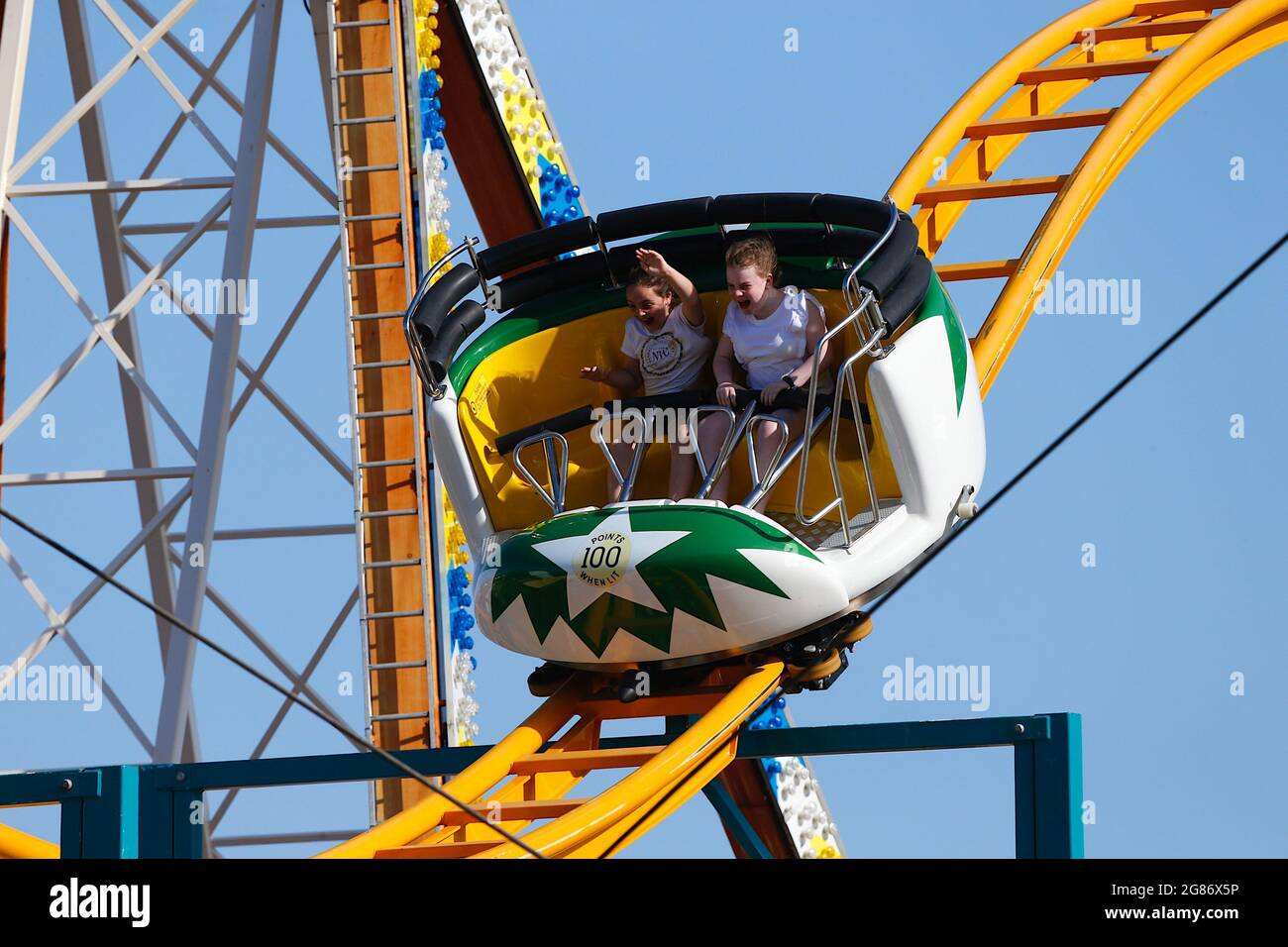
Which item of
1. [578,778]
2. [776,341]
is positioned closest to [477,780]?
[578,778]

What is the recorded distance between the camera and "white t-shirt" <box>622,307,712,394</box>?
16.5ft

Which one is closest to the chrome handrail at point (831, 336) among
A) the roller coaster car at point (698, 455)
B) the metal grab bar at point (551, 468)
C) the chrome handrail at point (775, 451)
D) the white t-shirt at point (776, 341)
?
the roller coaster car at point (698, 455)

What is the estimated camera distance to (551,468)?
15.8 feet

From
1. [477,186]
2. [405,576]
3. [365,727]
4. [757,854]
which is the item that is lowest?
[757,854]

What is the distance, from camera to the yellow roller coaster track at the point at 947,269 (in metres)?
3.95

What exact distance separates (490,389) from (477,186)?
280cm

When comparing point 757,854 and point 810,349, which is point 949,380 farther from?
point 757,854

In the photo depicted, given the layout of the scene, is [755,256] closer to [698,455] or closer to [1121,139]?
[698,455]

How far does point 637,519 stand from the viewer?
171 inches

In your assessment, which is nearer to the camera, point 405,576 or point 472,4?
point 405,576

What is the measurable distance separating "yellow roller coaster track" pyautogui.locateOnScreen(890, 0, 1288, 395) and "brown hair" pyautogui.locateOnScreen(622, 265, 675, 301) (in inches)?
49.1

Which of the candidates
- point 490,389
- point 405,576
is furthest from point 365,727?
point 490,389

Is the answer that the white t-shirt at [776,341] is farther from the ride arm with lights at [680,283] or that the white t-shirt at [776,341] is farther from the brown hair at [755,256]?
the ride arm with lights at [680,283]

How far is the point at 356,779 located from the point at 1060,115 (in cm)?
383
